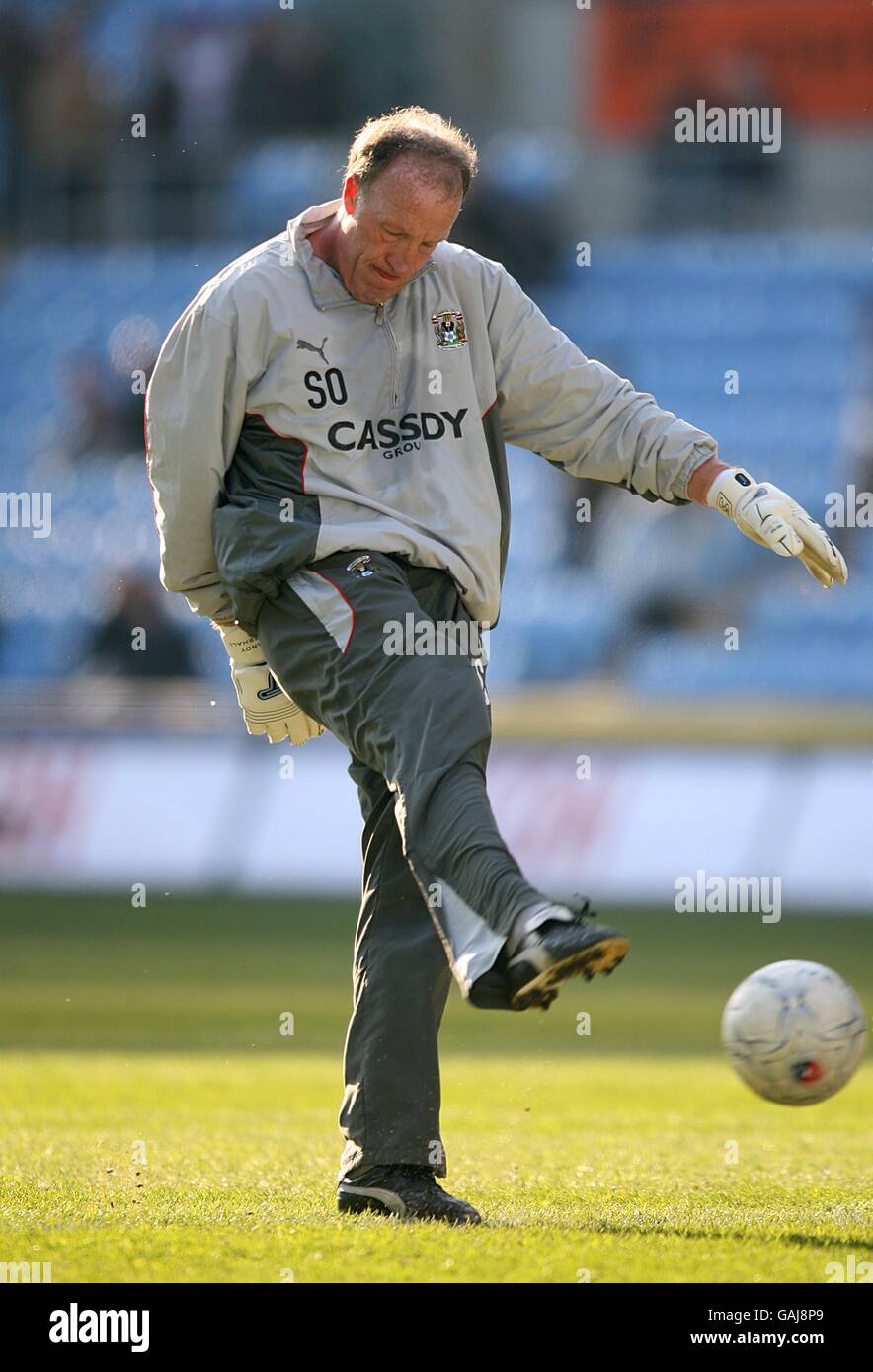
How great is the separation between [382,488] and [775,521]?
1023 millimetres

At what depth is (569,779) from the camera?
46.4 feet

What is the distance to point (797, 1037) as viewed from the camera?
5.35 meters

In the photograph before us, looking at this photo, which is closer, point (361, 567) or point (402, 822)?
point (402, 822)

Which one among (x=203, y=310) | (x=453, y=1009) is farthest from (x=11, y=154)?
(x=203, y=310)

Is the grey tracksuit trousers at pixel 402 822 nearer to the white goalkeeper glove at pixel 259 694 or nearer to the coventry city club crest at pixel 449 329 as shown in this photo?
the white goalkeeper glove at pixel 259 694

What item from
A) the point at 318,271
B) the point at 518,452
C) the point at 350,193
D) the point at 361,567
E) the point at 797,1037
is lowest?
the point at 797,1037

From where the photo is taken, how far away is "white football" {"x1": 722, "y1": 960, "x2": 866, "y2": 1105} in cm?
533

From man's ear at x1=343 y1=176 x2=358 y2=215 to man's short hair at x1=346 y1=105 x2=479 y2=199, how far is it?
0.06 feet

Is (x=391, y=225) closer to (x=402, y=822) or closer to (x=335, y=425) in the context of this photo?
(x=335, y=425)

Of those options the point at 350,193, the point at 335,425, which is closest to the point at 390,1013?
the point at 335,425

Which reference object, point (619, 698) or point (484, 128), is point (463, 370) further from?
point (484, 128)

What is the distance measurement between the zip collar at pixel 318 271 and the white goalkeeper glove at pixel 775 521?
3.22 ft

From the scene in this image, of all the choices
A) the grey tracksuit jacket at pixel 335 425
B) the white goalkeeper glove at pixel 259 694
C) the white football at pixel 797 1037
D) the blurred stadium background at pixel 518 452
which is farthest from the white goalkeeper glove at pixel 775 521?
the blurred stadium background at pixel 518 452

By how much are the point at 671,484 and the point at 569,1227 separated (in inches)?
77.7
